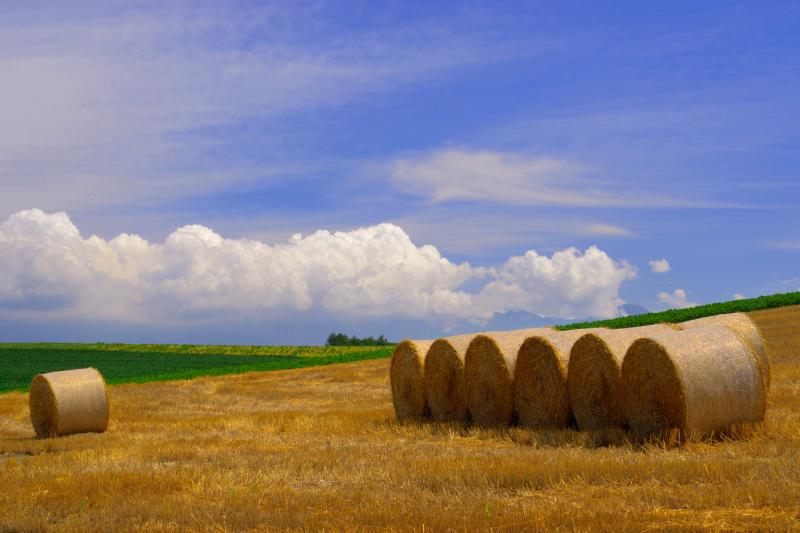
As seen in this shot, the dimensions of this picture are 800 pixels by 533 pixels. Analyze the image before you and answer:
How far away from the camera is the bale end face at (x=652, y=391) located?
11.8 m

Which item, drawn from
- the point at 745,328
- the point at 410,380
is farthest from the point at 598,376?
the point at 410,380

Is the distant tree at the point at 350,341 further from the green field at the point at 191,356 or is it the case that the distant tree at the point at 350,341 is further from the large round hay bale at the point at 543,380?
the large round hay bale at the point at 543,380

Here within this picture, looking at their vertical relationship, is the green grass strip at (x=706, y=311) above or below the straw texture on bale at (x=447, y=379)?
above

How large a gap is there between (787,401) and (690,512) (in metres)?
9.53

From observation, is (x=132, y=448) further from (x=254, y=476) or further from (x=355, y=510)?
(x=355, y=510)

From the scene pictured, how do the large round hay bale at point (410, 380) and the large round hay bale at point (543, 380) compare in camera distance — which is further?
the large round hay bale at point (410, 380)

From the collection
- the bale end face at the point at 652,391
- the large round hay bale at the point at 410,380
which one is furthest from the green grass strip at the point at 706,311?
the bale end face at the point at 652,391

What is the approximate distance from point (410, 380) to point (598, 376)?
4897 mm

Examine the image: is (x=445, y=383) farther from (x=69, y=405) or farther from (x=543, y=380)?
(x=69, y=405)

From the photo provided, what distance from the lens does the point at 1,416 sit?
2400 centimetres

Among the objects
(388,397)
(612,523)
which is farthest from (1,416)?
(612,523)

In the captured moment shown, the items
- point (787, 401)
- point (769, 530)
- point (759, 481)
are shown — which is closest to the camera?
point (769, 530)

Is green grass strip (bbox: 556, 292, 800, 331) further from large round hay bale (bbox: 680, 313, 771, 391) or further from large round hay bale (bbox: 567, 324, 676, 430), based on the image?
large round hay bale (bbox: 567, 324, 676, 430)

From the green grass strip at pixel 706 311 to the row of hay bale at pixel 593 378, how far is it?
108 ft
